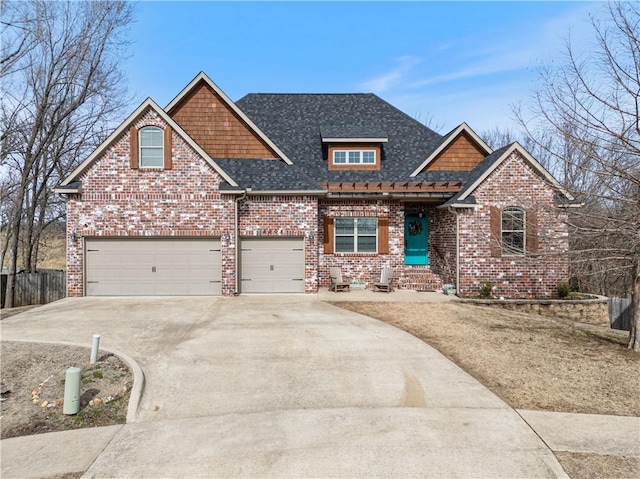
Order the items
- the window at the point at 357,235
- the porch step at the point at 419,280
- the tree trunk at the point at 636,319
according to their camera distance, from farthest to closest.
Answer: the window at the point at 357,235 → the porch step at the point at 419,280 → the tree trunk at the point at 636,319

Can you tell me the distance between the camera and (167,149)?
1414 centimetres

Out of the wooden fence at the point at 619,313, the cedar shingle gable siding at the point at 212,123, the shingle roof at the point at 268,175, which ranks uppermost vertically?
the cedar shingle gable siding at the point at 212,123

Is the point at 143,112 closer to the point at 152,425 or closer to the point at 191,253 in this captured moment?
the point at 191,253

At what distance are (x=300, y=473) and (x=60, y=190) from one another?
13857 mm

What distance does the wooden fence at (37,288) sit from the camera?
1695 cm

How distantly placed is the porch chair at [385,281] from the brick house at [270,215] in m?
0.45

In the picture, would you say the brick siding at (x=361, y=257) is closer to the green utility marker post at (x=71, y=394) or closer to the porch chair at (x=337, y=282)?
the porch chair at (x=337, y=282)

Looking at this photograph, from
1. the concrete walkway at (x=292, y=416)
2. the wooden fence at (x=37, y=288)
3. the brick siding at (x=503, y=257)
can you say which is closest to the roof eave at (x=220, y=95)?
the brick siding at (x=503, y=257)

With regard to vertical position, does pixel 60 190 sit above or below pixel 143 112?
below

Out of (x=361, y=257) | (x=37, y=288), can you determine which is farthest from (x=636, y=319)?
(x=37, y=288)

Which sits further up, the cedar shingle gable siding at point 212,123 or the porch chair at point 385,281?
the cedar shingle gable siding at point 212,123

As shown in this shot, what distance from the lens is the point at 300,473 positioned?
415cm

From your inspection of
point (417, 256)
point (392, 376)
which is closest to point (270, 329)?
point (392, 376)

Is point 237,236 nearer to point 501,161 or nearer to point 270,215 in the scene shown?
point 270,215
